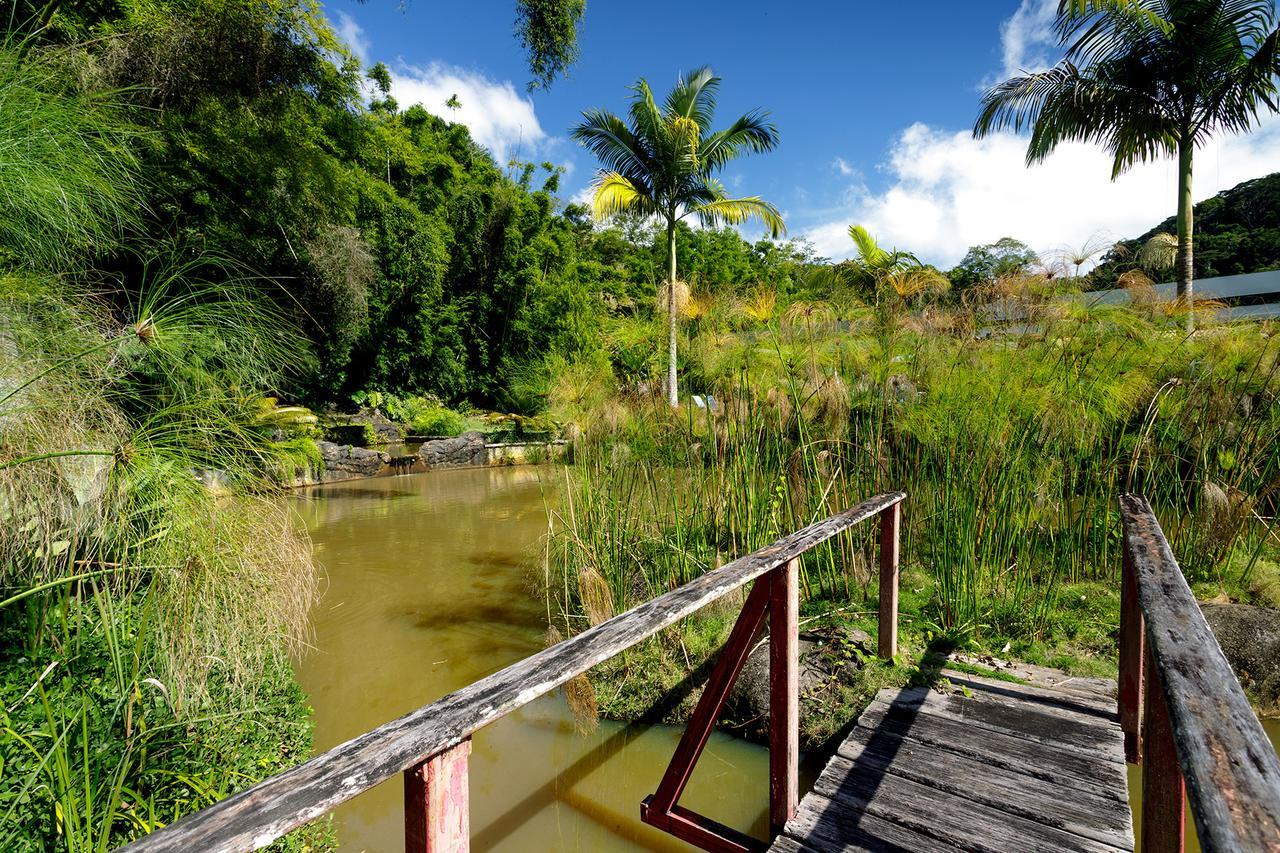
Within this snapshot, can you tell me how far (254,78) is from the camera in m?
6.96

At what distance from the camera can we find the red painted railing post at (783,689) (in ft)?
5.54

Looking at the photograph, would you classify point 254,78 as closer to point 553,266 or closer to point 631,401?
point 631,401

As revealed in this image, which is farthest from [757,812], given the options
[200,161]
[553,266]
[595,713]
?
[553,266]

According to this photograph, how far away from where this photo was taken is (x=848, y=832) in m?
1.56

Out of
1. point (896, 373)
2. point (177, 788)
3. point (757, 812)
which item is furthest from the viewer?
point (896, 373)

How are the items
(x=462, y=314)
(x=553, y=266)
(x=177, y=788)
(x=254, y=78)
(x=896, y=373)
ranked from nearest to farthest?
(x=177, y=788), (x=896, y=373), (x=254, y=78), (x=462, y=314), (x=553, y=266)

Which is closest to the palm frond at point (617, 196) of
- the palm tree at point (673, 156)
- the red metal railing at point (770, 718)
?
the palm tree at point (673, 156)

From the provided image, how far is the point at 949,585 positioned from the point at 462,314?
14.7m

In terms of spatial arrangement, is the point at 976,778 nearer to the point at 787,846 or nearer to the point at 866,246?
the point at 787,846

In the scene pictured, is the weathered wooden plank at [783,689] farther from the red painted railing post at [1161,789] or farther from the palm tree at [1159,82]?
the palm tree at [1159,82]

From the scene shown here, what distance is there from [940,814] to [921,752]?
0.30 meters

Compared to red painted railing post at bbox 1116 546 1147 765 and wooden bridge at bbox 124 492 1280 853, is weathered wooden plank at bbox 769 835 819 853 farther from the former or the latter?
red painted railing post at bbox 1116 546 1147 765

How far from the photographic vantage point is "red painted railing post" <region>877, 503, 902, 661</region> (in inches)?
96.0

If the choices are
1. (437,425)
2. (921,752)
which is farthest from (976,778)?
(437,425)
